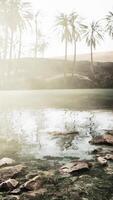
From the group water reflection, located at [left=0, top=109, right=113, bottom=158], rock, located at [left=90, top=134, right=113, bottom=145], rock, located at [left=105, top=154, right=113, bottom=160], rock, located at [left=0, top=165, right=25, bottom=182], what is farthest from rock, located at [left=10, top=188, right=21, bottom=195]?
rock, located at [left=90, top=134, right=113, bottom=145]

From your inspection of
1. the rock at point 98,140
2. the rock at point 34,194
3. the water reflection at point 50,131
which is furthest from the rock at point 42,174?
the rock at point 98,140

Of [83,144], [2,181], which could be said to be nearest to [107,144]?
[83,144]

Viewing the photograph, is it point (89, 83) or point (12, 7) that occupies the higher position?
point (12, 7)

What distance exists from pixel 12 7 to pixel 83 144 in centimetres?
5411

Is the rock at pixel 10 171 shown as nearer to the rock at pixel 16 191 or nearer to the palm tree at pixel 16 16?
the rock at pixel 16 191

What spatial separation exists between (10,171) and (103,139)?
19.4ft

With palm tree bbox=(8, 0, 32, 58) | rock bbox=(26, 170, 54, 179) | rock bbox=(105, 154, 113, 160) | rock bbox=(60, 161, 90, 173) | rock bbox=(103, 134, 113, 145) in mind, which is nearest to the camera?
rock bbox=(26, 170, 54, 179)

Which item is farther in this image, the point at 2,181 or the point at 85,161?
the point at 85,161

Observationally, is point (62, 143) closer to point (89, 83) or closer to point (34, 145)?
point (34, 145)

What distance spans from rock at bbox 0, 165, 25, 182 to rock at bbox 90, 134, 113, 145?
4.82m

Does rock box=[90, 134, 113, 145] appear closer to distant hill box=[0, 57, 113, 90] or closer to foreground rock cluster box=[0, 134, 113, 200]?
foreground rock cluster box=[0, 134, 113, 200]

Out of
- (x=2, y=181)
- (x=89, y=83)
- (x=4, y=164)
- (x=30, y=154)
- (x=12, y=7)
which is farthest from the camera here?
(x=89, y=83)

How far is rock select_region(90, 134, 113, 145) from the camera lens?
14712 millimetres

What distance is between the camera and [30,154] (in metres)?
13.2
